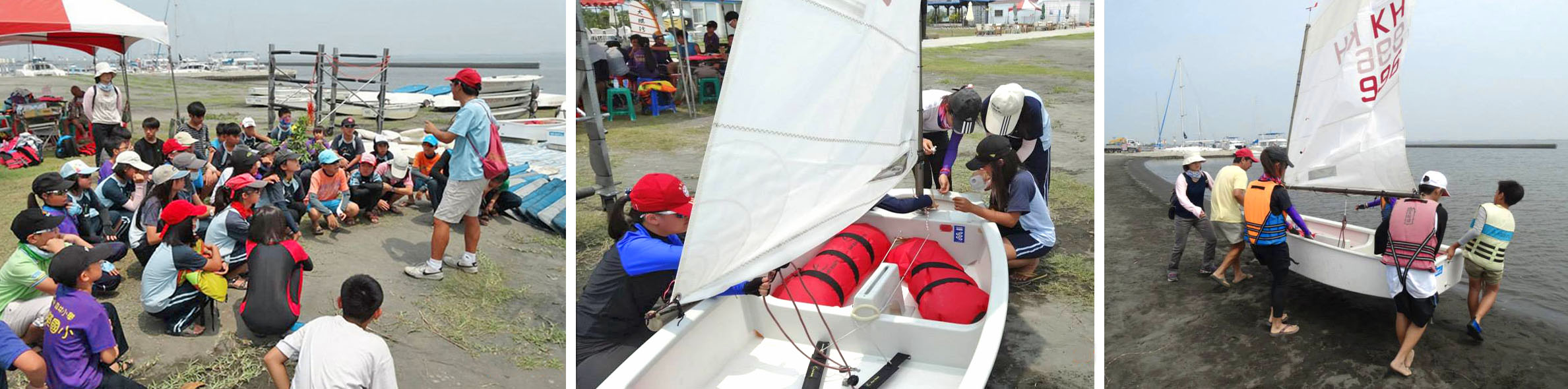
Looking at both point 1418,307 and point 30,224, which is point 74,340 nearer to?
point 30,224

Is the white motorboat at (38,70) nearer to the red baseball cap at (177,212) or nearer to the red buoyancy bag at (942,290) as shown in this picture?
the red baseball cap at (177,212)

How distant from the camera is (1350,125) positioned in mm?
4926

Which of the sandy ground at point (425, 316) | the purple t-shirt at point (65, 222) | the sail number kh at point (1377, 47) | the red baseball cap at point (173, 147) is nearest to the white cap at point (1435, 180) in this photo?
the sail number kh at point (1377, 47)

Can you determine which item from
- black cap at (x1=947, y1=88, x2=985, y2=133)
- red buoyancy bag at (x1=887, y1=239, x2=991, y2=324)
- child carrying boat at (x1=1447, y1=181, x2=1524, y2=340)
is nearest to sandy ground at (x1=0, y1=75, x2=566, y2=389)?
red buoyancy bag at (x1=887, y1=239, x2=991, y2=324)

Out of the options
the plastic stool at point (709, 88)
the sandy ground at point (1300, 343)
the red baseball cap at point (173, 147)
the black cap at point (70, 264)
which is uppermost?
the plastic stool at point (709, 88)

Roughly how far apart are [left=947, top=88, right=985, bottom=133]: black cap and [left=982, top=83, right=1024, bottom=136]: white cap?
0.07 metres

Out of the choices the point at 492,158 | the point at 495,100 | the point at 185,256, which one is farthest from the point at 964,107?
the point at 495,100

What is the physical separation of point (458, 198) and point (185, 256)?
121 cm

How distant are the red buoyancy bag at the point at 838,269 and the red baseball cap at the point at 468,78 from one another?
6.64 ft

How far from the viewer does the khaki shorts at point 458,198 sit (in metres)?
4.17

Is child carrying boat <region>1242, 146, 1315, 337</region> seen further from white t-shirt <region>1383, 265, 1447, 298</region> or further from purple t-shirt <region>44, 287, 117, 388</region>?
purple t-shirt <region>44, 287, 117, 388</region>

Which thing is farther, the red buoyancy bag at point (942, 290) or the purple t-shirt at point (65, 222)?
the purple t-shirt at point (65, 222)

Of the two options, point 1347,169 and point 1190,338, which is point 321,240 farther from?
point 1347,169

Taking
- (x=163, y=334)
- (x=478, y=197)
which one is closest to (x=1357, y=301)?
(x=478, y=197)
